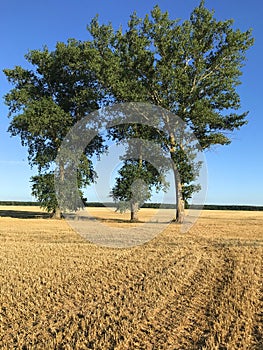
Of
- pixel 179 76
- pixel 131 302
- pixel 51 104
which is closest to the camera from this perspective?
pixel 131 302

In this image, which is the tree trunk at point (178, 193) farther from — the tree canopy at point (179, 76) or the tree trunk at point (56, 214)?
the tree trunk at point (56, 214)

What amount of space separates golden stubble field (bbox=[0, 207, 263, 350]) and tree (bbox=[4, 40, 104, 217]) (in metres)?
24.7

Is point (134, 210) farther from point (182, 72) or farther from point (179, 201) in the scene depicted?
point (182, 72)

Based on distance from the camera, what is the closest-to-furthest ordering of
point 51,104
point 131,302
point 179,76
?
point 131,302 < point 179,76 < point 51,104

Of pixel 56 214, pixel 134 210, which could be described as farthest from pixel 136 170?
pixel 56 214

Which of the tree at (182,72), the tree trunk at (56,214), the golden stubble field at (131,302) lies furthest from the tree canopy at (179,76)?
the golden stubble field at (131,302)

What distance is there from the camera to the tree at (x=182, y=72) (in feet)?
98.4

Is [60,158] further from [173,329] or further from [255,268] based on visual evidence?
[173,329]

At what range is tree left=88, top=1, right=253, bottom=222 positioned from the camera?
2998 cm

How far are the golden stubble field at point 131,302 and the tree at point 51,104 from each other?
2468 centimetres

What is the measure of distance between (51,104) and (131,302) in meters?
33.0

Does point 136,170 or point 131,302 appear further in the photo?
point 136,170

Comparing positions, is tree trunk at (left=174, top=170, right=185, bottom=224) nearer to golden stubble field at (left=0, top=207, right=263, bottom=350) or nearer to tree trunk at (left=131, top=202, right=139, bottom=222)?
tree trunk at (left=131, top=202, right=139, bottom=222)

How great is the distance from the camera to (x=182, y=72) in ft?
98.6
